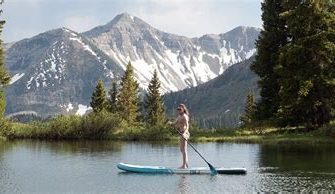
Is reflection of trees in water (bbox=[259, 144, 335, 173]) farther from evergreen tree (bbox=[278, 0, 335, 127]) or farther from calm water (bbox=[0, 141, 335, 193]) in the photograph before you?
evergreen tree (bbox=[278, 0, 335, 127])

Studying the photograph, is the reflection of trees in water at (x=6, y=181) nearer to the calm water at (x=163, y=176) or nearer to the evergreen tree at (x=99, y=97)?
the calm water at (x=163, y=176)

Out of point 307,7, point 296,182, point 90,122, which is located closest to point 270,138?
point 307,7

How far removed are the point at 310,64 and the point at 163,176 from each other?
1291 inches

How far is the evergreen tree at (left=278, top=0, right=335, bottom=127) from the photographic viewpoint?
182 feet

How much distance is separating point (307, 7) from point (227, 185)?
119 feet

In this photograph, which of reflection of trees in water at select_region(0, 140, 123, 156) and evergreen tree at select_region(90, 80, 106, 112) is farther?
evergreen tree at select_region(90, 80, 106, 112)

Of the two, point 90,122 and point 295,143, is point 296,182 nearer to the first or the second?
point 295,143

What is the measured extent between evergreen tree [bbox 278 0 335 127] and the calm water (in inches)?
607

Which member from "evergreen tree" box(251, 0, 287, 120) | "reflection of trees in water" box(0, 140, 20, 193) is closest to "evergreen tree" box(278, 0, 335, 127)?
"evergreen tree" box(251, 0, 287, 120)

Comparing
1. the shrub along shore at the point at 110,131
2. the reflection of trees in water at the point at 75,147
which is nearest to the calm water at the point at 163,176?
the reflection of trees in water at the point at 75,147

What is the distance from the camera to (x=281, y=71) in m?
58.3

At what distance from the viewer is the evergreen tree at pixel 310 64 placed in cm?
5559

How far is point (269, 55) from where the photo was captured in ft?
228

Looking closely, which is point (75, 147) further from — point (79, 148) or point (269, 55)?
point (269, 55)
